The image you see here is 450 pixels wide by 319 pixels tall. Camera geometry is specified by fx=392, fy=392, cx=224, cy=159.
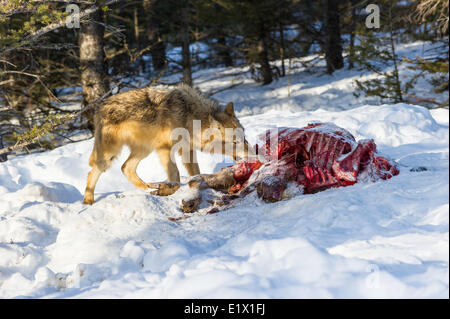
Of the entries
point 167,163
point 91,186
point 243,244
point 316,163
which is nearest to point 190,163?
point 167,163

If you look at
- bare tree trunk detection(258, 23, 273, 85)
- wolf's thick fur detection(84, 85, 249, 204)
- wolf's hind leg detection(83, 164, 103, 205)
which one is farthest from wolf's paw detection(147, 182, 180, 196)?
bare tree trunk detection(258, 23, 273, 85)

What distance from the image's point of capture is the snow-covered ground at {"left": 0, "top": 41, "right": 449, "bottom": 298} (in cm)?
262

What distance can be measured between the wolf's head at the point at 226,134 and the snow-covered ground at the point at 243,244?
166 centimetres

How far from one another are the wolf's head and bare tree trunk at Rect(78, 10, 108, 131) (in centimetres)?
453

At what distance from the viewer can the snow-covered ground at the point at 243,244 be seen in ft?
8.61

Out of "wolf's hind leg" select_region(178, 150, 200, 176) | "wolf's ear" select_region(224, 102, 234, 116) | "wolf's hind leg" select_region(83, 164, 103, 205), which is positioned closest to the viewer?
"wolf's hind leg" select_region(83, 164, 103, 205)

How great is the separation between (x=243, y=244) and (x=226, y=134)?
11.0 feet

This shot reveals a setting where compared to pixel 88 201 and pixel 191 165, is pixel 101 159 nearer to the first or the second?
pixel 88 201

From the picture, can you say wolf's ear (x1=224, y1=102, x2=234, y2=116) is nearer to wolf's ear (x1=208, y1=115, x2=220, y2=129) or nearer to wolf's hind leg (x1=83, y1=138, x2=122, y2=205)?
wolf's ear (x1=208, y1=115, x2=220, y2=129)

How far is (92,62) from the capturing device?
32.5 feet

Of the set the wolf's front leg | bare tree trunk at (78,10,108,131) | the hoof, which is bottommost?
the hoof

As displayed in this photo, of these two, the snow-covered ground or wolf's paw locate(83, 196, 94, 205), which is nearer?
the snow-covered ground

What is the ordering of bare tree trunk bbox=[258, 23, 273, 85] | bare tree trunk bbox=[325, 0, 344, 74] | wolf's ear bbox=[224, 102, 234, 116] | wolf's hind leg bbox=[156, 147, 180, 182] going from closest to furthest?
1. wolf's hind leg bbox=[156, 147, 180, 182]
2. wolf's ear bbox=[224, 102, 234, 116]
3. bare tree trunk bbox=[258, 23, 273, 85]
4. bare tree trunk bbox=[325, 0, 344, 74]

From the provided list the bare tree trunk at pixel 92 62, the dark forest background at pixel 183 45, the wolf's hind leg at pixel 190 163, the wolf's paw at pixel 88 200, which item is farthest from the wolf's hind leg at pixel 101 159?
the bare tree trunk at pixel 92 62
